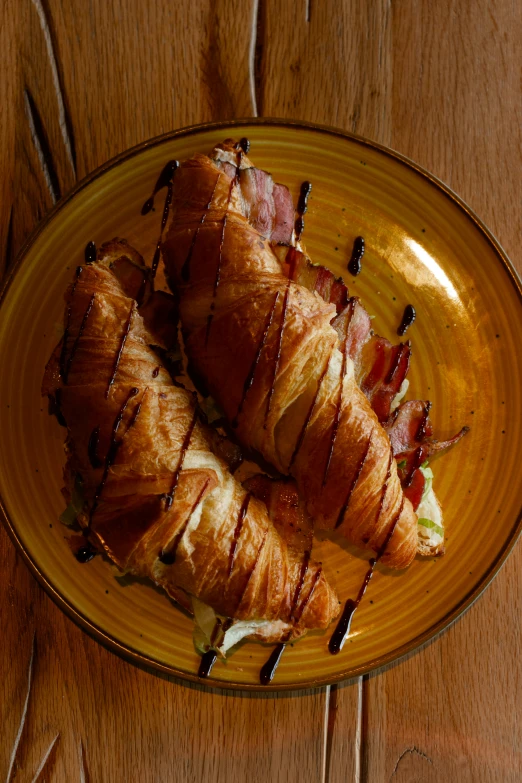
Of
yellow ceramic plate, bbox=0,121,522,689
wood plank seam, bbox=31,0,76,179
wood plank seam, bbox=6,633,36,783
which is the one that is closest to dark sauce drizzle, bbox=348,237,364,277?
yellow ceramic plate, bbox=0,121,522,689

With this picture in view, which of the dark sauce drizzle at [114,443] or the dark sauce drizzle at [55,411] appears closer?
the dark sauce drizzle at [114,443]

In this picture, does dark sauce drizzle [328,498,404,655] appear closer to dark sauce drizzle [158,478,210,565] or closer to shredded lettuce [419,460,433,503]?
shredded lettuce [419,460,433,503]

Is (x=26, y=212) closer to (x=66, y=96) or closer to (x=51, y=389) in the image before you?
(x=66, y=96)

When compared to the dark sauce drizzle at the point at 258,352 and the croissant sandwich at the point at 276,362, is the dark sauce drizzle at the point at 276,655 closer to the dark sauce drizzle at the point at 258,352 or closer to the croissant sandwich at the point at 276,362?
the croissant sandwich at the point at 276,362

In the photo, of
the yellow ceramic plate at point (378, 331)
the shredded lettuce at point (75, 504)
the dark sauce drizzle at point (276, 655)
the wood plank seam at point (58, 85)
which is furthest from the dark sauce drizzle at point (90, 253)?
the dark sauce drizzle at point (276, 655)

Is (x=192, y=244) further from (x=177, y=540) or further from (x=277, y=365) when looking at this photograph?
(x=177, y=540)

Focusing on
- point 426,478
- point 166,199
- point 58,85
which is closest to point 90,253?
point 166,199

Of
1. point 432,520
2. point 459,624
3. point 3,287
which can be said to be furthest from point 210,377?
point 459,624
